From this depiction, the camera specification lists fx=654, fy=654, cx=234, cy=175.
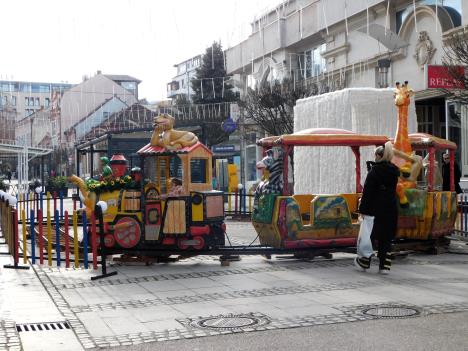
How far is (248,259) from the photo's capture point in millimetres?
11266

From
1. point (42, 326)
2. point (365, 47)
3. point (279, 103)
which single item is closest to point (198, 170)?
point (42, 326)

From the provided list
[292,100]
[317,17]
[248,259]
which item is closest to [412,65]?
[292,100]

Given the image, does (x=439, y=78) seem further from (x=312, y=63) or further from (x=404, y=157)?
(x=312, y=63)

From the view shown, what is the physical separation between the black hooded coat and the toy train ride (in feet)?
4.59

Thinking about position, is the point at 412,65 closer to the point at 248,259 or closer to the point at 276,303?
the point at 248,259

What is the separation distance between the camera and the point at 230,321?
6527 mm

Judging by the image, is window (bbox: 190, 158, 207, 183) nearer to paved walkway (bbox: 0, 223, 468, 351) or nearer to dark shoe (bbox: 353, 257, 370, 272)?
paved walkway (bbox: 0, 223, 468, 351)

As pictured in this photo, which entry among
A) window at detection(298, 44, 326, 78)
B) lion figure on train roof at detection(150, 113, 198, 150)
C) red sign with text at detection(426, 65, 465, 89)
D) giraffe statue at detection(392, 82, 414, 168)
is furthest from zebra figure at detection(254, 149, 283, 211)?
window at detection(298, 44, 326, 78)

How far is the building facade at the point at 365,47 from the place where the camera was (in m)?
22.2

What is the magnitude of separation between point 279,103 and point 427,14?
7.43 meters

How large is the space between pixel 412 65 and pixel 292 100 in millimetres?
5590

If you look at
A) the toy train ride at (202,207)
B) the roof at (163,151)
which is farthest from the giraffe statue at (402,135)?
the roof at (163,151)

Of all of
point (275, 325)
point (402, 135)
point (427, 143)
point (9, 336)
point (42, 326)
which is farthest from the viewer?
point (402, 135)

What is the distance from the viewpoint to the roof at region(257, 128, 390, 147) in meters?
10.6
